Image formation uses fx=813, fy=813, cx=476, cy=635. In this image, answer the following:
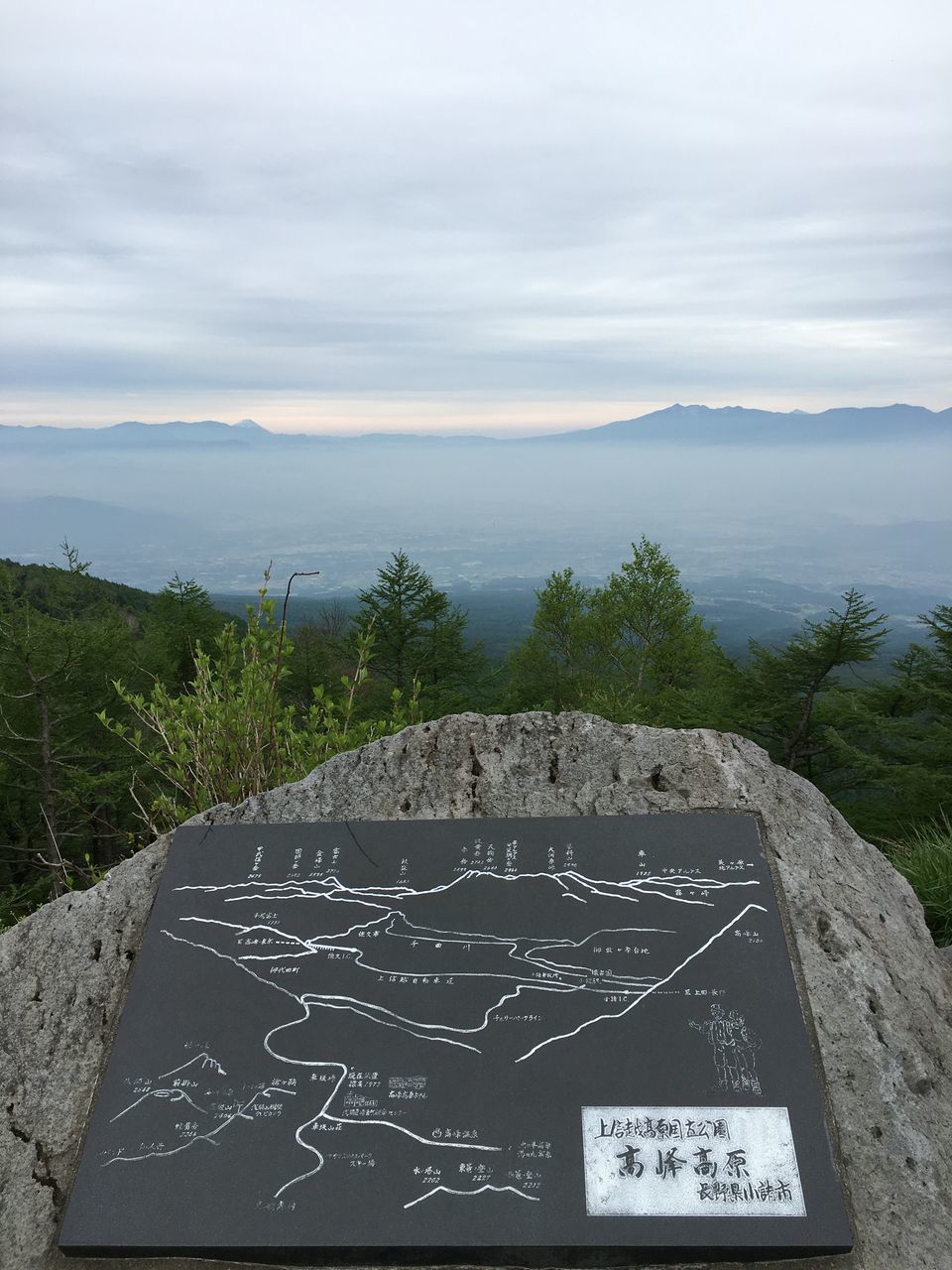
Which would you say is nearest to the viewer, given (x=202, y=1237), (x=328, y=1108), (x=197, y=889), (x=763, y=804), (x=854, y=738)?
(x=202, y=1237)

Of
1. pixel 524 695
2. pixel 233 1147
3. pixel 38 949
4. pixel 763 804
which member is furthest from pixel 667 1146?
pixel 524 695

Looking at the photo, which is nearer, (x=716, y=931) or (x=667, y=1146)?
(x=667, y=1146)

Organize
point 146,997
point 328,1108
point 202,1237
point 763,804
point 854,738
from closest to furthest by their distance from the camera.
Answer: point 202,1237
point 328,1108
point 146,997
point 763,804
point 854,738

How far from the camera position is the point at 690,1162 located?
97.8 inches

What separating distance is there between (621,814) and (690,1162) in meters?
1.45

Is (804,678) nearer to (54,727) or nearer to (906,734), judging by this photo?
(906,734)

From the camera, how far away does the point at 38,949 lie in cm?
347

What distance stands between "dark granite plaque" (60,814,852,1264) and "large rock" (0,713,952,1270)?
238 mm

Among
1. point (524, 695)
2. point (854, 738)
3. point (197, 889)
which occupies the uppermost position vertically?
point (197, 889)

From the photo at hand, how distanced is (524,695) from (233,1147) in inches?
902

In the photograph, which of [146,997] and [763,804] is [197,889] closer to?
[146,997]

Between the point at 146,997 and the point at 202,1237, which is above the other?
the point at 146,997

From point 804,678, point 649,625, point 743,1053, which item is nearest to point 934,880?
point 743,1053

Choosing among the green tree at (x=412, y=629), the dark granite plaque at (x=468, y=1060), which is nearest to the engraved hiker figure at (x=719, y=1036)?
the dark granite plaque at (x=468, y=1060)
